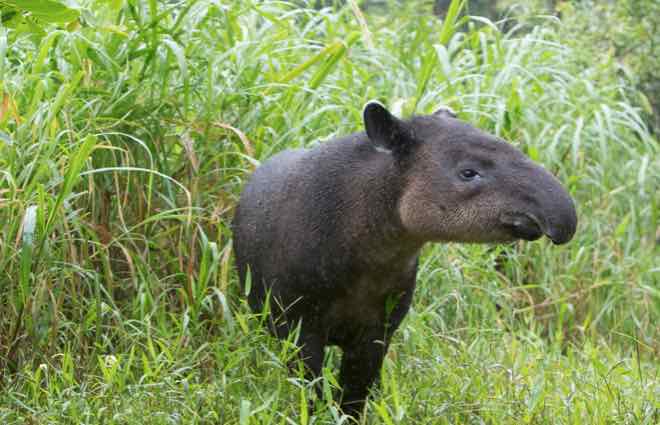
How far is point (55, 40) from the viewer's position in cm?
564

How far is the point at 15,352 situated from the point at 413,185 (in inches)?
76.4

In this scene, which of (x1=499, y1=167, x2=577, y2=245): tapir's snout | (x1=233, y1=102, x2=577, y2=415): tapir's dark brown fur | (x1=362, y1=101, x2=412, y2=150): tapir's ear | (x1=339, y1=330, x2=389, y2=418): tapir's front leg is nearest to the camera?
(x1=499, y1=167, x2=577, y2=245): tapir's snout

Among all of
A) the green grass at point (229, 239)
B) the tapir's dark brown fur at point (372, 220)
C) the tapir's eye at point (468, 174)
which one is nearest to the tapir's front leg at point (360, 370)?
the tapir's dark brown fur at point (372, 220)

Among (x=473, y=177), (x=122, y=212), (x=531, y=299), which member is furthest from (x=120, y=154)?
(x=531, y=299)

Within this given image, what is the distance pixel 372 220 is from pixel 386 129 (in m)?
0.37

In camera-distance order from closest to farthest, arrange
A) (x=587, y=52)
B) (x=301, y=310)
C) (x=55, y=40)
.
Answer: (x=301, y=310) < (x=55, y=40) < (x=587, y=52)

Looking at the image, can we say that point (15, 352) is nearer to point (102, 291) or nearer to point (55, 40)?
point (102, 291)

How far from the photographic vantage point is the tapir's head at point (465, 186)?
155 inches

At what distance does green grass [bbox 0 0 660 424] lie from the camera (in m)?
4.57

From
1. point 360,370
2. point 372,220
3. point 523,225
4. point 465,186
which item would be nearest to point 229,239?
point 360,370

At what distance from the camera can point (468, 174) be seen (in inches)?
164

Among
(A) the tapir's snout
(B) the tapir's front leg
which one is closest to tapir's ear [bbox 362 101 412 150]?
(A) the tapir's snout

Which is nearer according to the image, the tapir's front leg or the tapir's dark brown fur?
the tapir's dark brown fur

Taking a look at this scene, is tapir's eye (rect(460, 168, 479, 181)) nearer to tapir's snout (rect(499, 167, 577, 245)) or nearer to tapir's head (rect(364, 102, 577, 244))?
tapir's head (rect(364, 102, 577, 244))
